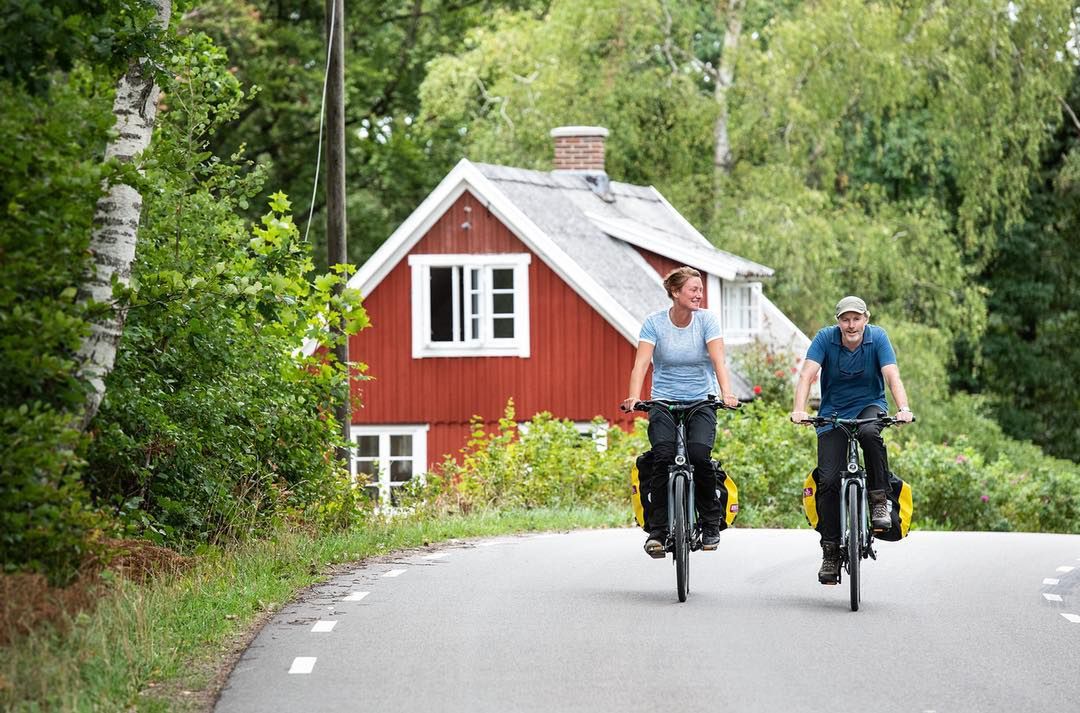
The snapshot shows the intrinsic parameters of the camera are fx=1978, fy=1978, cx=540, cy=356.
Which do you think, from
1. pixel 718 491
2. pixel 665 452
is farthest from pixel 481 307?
pixel 665 452

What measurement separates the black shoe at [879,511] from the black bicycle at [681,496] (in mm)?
1095

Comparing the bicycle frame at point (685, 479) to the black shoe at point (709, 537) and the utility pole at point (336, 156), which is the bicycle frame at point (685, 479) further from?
the utility pole at point (336, 156)

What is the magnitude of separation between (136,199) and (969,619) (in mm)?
5554

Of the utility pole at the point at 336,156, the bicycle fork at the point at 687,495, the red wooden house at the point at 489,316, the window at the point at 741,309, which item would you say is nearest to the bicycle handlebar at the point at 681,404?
the bicycle fork at the point at 687,495

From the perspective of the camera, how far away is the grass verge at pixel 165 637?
8547 mm

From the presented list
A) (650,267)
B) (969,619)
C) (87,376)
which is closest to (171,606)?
(87,376)

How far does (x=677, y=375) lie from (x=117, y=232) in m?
3.62

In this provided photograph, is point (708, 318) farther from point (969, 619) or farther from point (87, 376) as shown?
point (87, 376)

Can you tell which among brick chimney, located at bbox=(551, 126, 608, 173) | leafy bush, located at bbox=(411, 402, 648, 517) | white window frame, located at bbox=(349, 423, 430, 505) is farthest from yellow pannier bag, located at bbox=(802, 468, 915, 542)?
brick chimney, located at bbox=(551, 126, 608, 173)

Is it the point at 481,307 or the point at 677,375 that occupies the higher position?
the point at 481,307

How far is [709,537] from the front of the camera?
12680mm

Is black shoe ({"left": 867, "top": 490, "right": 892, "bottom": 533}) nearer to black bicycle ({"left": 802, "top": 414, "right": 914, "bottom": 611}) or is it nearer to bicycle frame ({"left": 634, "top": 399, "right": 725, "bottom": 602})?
black bicycle ({"left": 802, "top": 414, "right": 914, "bottom": 611})

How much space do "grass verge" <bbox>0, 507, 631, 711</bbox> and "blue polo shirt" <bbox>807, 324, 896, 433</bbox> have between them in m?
3.71

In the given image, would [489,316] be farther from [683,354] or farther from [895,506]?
[895,506]
